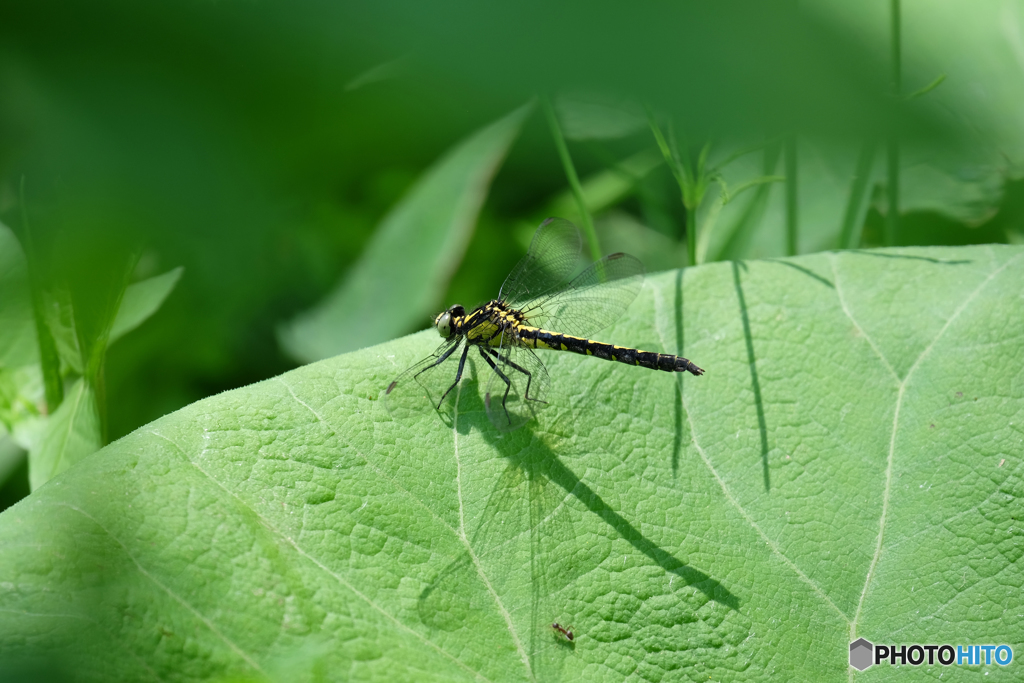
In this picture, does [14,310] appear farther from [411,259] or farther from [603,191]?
[603,191]

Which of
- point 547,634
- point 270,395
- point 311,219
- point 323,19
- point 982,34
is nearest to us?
point 323,19

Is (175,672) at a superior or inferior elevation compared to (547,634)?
inferior

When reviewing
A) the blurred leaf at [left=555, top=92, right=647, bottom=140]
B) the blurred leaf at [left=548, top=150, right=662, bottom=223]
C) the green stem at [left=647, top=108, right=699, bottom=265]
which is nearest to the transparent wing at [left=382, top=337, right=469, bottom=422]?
the green stem at [left=647, top=108, right=699, bottom=265]

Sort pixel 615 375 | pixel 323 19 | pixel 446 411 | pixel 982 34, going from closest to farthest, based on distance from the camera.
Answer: pixel 323 19 → pixel 446 411 → pixel 615 375 → pixel 982 34

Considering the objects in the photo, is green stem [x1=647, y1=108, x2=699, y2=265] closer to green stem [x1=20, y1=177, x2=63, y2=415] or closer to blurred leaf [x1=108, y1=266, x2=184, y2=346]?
blurred leaf [x1=108, y1=266, x2=184, y2=346]

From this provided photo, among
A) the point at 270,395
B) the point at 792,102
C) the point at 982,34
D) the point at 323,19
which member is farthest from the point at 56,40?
the point at 982,34

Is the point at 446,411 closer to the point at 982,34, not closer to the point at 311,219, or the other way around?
the point at 311,219

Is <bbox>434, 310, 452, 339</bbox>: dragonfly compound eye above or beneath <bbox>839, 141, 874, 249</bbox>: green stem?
beneath
